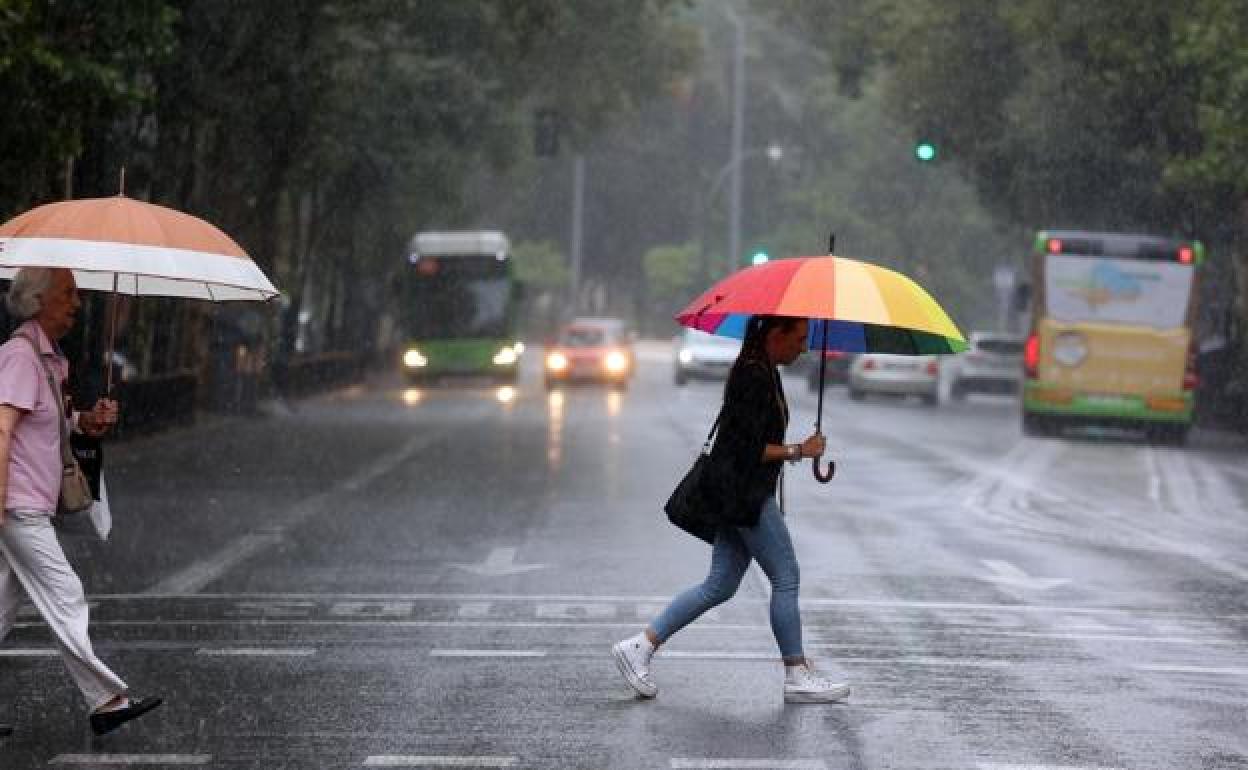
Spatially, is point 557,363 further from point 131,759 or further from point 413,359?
point 131,759

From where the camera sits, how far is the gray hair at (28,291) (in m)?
9.48

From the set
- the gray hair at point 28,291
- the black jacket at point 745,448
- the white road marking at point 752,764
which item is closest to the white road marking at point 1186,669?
the black jacket at point 745,448

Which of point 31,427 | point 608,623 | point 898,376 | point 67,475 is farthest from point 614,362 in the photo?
point 31,427

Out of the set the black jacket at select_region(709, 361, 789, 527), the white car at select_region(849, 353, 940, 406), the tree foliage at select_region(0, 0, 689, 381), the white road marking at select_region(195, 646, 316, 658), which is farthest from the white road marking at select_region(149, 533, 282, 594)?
the white car at select_region(849, 353, 940, 406)

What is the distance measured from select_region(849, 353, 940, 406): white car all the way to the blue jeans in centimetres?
4080

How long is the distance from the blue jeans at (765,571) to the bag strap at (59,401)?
103 inches

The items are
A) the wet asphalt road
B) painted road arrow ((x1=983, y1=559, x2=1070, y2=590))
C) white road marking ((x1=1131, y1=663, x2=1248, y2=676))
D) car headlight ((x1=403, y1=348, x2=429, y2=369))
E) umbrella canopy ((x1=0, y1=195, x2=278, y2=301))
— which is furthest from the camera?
car headlight ((x1=403, y1=348, x2=429, y2=369))

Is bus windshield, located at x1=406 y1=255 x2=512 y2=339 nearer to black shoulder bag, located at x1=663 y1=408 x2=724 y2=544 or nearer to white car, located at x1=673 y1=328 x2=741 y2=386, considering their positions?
white car, located at x1=673 y1=328 x2=741 y2=386

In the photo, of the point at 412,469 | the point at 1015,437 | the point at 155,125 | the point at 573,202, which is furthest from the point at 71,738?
the point at 573,202

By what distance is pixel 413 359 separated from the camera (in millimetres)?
57094

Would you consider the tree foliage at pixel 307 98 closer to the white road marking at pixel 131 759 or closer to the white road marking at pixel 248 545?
the white road marking at pixel 248 545

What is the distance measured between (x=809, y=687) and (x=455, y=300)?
47901mm

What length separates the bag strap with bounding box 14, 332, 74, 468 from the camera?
9.38 m

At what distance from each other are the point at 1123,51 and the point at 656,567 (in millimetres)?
27011
